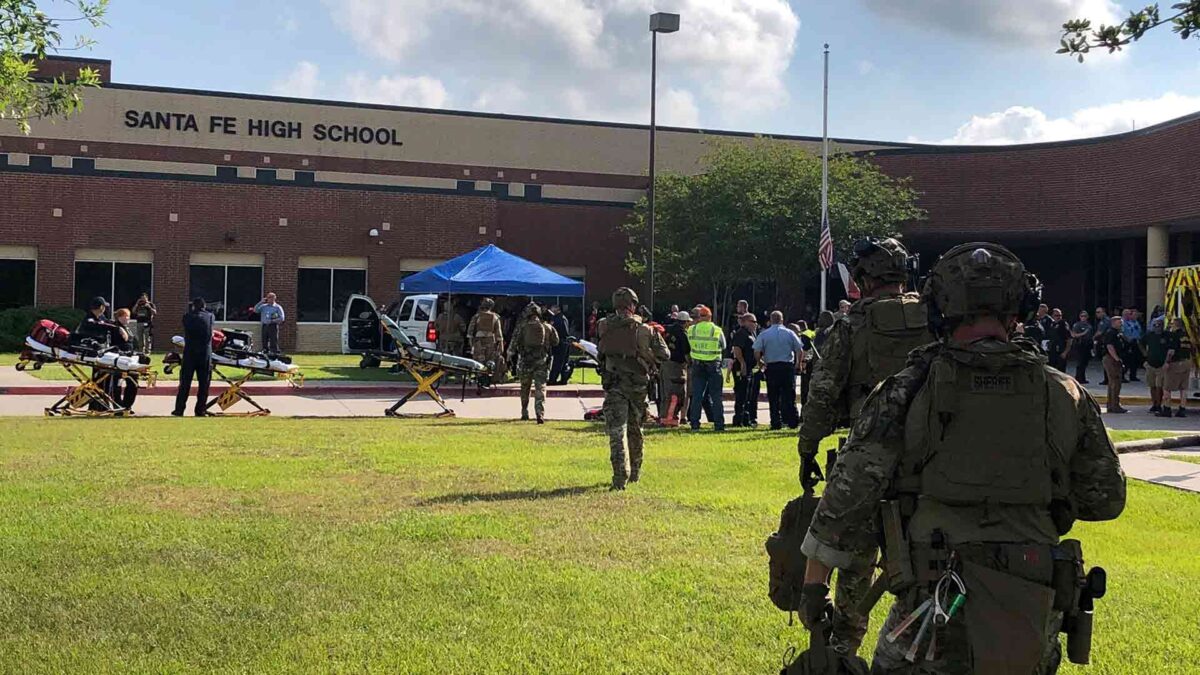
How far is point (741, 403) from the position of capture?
17.4m

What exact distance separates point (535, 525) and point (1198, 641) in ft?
14.6

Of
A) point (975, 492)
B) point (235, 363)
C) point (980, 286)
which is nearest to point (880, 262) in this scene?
point (980, 286)

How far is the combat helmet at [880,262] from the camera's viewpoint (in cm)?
559

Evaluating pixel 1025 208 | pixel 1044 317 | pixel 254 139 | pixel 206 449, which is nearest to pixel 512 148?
pixel 254 139

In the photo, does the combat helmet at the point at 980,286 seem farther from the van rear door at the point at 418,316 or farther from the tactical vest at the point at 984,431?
the van rear door at the point at 418,316

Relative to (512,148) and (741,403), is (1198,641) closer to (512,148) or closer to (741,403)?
(741,403)

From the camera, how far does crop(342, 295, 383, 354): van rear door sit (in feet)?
108

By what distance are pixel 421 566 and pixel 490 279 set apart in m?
17.5

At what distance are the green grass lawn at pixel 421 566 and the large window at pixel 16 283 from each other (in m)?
26.4

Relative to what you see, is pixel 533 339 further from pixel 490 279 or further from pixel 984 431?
pixel 984 431

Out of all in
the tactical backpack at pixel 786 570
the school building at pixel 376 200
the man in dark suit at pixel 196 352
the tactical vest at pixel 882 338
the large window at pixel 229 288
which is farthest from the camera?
the large window at pixel 229 288

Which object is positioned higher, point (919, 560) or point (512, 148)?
point (512, 148)

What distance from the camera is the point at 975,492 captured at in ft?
11.0

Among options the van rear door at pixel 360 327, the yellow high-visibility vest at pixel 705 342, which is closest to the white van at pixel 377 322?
the van rear door at pixel 360 327
